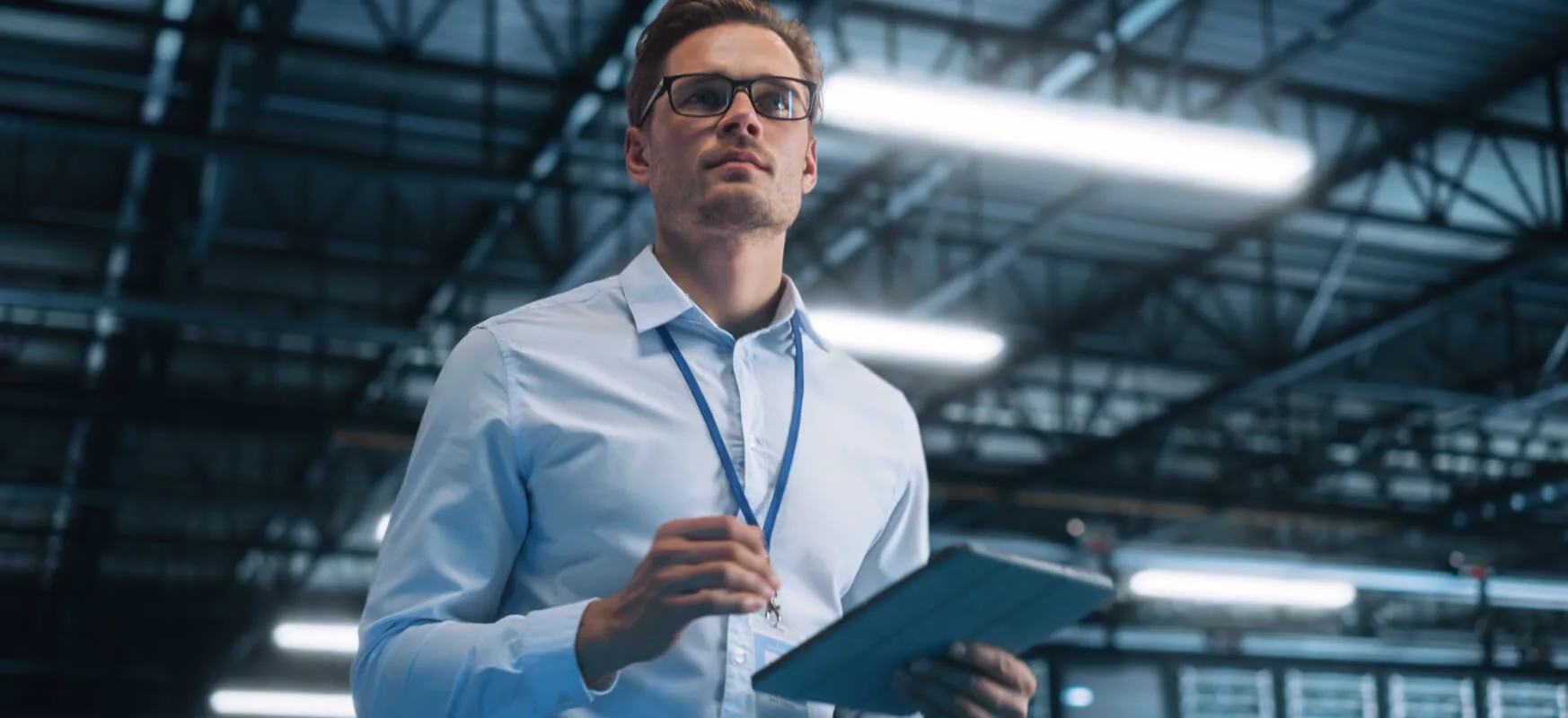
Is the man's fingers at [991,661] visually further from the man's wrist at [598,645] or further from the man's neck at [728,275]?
the man's neck at [728,275]

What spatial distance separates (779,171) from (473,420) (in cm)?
41

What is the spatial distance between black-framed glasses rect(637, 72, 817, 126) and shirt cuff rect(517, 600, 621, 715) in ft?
1.85

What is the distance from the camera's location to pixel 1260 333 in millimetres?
14711

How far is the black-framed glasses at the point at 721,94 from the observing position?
5.47 ft

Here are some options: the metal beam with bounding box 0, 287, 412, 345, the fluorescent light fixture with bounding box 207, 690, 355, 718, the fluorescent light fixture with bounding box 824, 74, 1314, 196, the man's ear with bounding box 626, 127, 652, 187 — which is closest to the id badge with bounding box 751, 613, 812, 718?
the man's ear with bounding box 626, 127, 652, 187

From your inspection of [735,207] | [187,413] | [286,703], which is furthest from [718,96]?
[286,703]

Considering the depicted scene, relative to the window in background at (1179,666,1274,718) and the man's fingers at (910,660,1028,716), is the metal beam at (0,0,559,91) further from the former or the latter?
the man's fingers at (910,660,1028,716)

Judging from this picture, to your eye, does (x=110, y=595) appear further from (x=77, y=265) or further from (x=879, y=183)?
(x=879, y=183)

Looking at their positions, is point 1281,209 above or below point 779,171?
above

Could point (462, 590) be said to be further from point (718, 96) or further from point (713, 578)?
point (718, 96)

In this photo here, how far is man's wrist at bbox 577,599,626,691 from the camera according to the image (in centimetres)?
132

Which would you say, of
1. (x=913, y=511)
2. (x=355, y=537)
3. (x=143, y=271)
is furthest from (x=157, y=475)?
(x=913, y=511)

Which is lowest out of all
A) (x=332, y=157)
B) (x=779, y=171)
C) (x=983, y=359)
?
(x=779, y=171)

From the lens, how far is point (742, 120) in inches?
64.3
